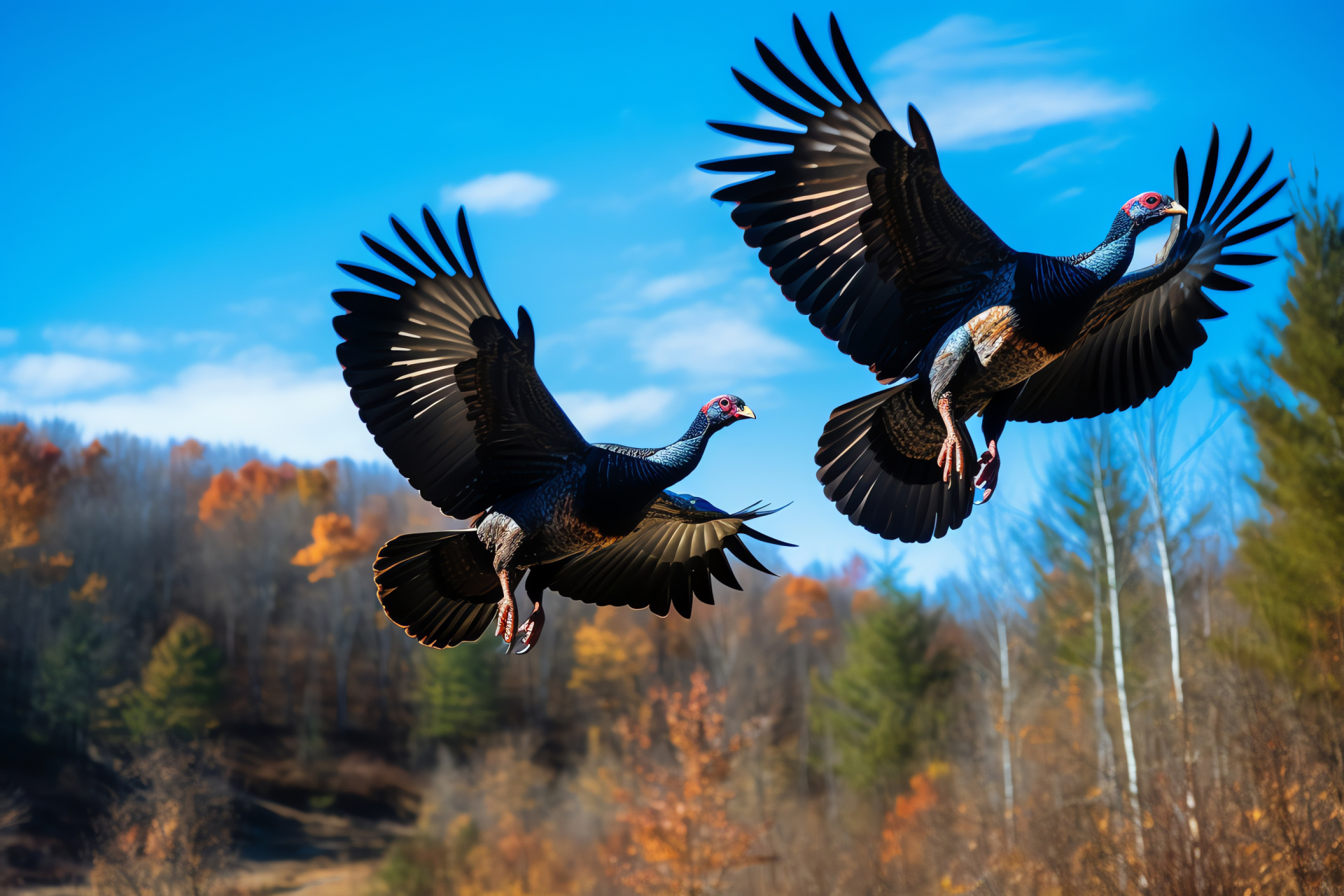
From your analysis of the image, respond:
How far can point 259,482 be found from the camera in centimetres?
5828

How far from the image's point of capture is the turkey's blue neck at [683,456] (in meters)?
3.37

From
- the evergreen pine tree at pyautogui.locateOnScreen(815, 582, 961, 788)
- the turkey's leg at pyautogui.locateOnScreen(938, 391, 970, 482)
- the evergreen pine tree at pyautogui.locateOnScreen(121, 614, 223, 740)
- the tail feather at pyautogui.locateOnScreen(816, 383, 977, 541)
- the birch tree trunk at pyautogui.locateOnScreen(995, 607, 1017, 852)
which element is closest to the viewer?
the turkey's leg at pyautogui.locateOnScreen(938, 391, 970, 482)

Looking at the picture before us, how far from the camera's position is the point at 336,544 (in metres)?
51.9

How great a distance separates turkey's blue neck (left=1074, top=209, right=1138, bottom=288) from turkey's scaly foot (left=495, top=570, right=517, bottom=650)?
2.26 m

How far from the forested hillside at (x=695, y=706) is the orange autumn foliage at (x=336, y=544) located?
186mm

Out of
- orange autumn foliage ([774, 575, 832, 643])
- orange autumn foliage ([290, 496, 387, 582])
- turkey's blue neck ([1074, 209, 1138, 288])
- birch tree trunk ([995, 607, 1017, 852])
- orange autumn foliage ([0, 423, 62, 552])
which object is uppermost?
orange autumn foliage ([0, 423, 62, 552])

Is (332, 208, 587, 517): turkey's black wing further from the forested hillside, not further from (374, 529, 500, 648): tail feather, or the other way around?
the forested hillside

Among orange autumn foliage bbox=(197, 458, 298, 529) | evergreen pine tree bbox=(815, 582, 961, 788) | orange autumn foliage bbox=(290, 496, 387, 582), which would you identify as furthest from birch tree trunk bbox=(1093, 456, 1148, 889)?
orange autumn foliage bbox=(197, 458, 298, 529)

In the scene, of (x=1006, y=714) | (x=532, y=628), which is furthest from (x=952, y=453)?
(x=1006, y=714)

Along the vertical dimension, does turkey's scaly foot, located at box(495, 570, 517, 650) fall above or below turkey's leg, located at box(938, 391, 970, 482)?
below

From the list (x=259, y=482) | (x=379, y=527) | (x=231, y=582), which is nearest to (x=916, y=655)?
(x=379, y=527)

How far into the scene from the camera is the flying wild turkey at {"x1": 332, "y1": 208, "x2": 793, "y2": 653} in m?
3.42

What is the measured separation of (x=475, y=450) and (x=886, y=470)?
152 cm

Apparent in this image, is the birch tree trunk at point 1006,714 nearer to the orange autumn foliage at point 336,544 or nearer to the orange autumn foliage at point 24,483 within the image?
the orange autumn foliage at point 336,544
